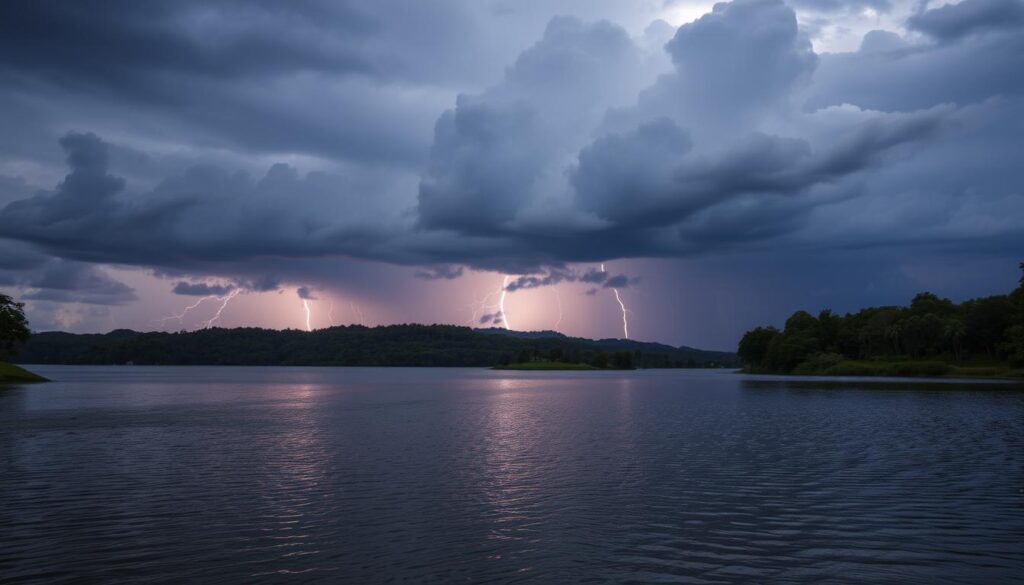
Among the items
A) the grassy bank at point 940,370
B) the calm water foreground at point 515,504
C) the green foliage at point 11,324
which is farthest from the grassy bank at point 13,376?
the grassy bank at point 940,370

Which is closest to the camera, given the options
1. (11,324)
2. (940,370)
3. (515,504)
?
(515,504)

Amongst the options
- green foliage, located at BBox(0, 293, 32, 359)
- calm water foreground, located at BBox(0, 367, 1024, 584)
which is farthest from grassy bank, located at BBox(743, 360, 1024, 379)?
green foliage, located at BBox(0, 293, 32, 359)

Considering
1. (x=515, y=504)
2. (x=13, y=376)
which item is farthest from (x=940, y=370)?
(x=13, y=376)

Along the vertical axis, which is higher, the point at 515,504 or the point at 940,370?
the point at 940,370

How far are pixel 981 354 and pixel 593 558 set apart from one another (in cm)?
22152

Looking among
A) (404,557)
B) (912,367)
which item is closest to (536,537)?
(404,557)

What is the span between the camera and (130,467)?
34344 millimetres

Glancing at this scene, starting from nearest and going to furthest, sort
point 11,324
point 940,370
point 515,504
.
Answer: point 515,504, point 11,324, point 940,370

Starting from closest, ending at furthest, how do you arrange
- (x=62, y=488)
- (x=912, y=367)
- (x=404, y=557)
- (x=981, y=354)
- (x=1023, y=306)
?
(x=404, y=557) → (x=62, y=488) → (x=1023, y=306) → (x=912, y=367) → (x=981, y=354)

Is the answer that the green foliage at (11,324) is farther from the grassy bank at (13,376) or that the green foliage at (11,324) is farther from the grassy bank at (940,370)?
the grassy bank at (940,370)

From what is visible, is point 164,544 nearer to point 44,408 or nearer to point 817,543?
point 817,543

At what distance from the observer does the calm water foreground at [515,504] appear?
18.3 m

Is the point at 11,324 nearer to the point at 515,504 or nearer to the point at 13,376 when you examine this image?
the point at 13,376

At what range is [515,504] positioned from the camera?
1035 inches
